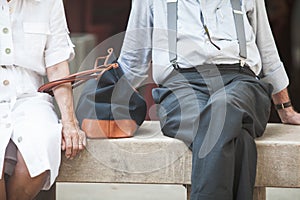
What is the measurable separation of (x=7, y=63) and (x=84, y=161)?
42 centimetres

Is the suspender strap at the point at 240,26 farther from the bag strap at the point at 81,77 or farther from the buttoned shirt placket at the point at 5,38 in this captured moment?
the buttoned shirt placket at the point at 5,38

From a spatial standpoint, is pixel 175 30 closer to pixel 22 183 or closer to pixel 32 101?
pixel 32 101

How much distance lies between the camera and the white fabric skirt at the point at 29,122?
2203 mm

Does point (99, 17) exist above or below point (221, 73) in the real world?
below

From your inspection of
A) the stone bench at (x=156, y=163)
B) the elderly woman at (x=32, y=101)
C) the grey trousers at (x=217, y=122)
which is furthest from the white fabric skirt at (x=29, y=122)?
the grey trousers at (x=217, y=122)

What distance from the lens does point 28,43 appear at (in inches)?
93.5

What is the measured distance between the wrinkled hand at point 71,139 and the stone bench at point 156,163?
0.20 feet

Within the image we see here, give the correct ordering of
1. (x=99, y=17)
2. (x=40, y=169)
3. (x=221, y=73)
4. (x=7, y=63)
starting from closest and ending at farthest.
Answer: (x=40, y=169) < (x=7, y=63) < (x=221, y=73) < (x=99, y=17)

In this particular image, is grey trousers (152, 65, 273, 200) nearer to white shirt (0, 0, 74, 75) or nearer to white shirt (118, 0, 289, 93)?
white shirt (118, 0, 289, 93)

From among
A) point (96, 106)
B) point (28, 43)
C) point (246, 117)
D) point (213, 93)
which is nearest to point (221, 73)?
point (213, 93)

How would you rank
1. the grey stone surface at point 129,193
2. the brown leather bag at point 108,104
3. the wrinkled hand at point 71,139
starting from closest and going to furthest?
the wrinkled hand at point 71,139, the brown leather bag at point 108,104, the grey stone surface at point 129,193

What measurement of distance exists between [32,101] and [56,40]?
0.73ft

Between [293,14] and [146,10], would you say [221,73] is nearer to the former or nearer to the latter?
[146,10]

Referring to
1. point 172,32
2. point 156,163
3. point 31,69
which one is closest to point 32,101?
point 31,69
